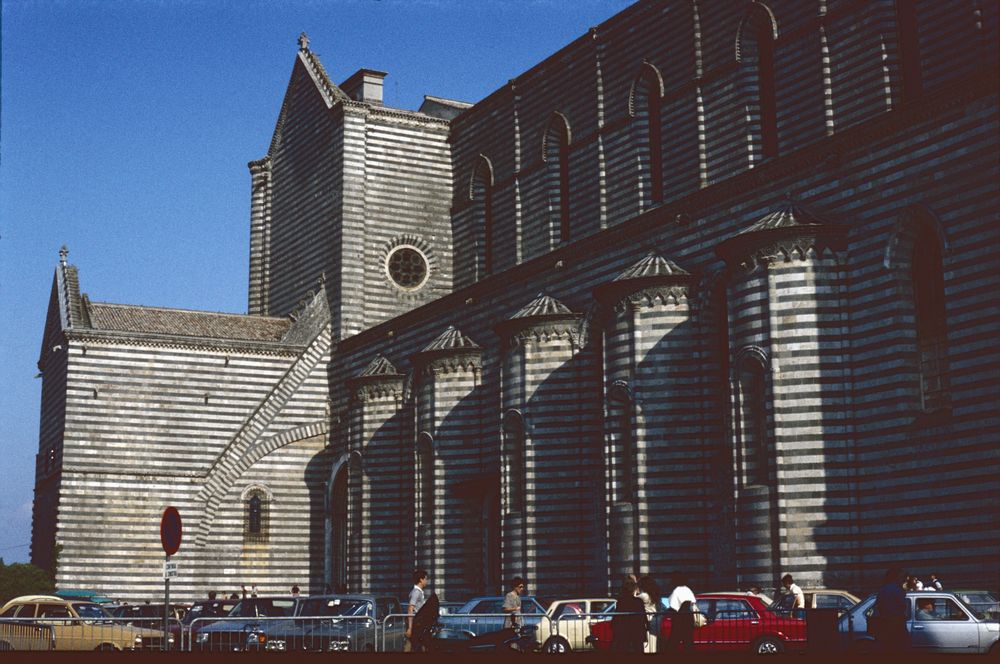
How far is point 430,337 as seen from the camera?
3606cm

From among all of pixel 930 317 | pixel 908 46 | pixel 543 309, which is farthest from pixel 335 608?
pixel 908 46

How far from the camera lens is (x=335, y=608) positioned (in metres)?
24.2

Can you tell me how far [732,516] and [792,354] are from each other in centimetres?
356

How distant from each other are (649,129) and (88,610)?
56.3 feet

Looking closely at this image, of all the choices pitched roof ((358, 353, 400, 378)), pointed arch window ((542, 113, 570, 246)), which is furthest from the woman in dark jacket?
pitched roof ((358, 353, 400, 378))

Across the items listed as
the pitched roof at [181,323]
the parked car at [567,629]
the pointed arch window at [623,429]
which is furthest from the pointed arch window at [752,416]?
the pitched roof at [181,323]

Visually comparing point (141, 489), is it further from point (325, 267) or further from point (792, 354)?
point (792, 354)

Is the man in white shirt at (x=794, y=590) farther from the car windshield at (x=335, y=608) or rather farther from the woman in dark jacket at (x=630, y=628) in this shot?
the car windshield at (x=335, y=608)

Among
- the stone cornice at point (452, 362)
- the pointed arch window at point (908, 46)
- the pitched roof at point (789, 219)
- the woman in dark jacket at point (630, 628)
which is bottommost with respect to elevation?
the woman in dark jacket at point (630, 628)

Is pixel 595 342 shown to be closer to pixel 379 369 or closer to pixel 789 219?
pixel 789 219

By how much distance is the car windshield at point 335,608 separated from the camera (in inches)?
932

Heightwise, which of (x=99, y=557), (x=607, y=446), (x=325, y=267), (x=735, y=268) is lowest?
(x=99, y=557)

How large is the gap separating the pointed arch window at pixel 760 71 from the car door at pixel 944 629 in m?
13.8

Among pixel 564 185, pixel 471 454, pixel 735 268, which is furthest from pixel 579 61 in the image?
pixel 735 268
